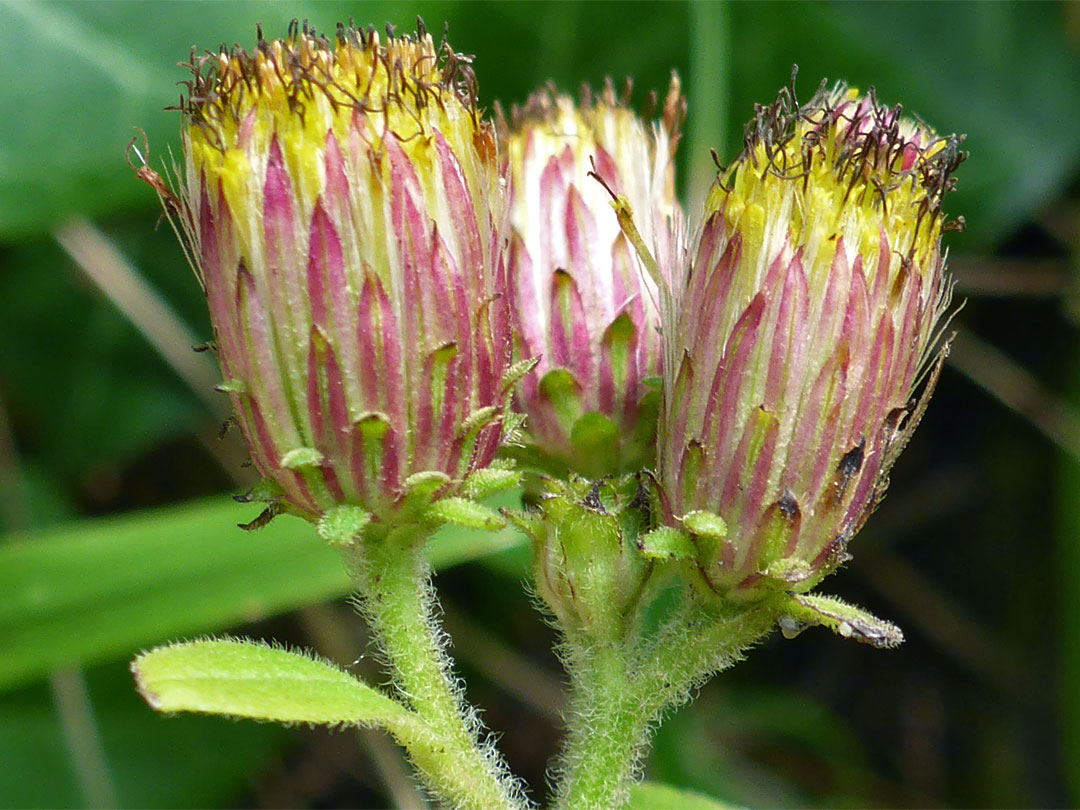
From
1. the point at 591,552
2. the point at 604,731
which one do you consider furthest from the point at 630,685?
the point at 591,552

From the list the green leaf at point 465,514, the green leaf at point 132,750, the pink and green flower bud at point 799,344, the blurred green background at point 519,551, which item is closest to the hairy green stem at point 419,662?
the green leaf at point 465,514

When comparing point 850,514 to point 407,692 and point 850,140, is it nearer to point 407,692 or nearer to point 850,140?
point 850,140

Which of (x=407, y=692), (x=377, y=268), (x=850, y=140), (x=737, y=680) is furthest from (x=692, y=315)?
(x=737, y=680)


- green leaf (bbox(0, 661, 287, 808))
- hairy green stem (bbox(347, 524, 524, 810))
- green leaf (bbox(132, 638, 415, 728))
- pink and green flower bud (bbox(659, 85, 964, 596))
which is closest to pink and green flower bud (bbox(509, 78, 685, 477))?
pink and green flower bud (bbox(659, 85, 964, 596))

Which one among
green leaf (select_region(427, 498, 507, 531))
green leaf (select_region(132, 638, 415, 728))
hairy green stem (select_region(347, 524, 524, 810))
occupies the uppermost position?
green leaf (select_region(427, 498, 507, 531))

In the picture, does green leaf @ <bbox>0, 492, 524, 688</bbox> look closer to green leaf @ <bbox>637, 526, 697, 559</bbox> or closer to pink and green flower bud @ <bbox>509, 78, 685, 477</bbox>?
pink and green flower bud @ <bbox>509, 78, 685, 477</bbox>

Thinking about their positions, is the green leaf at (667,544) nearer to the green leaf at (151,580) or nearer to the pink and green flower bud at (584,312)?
the pink and green flower bud at (584,312)
